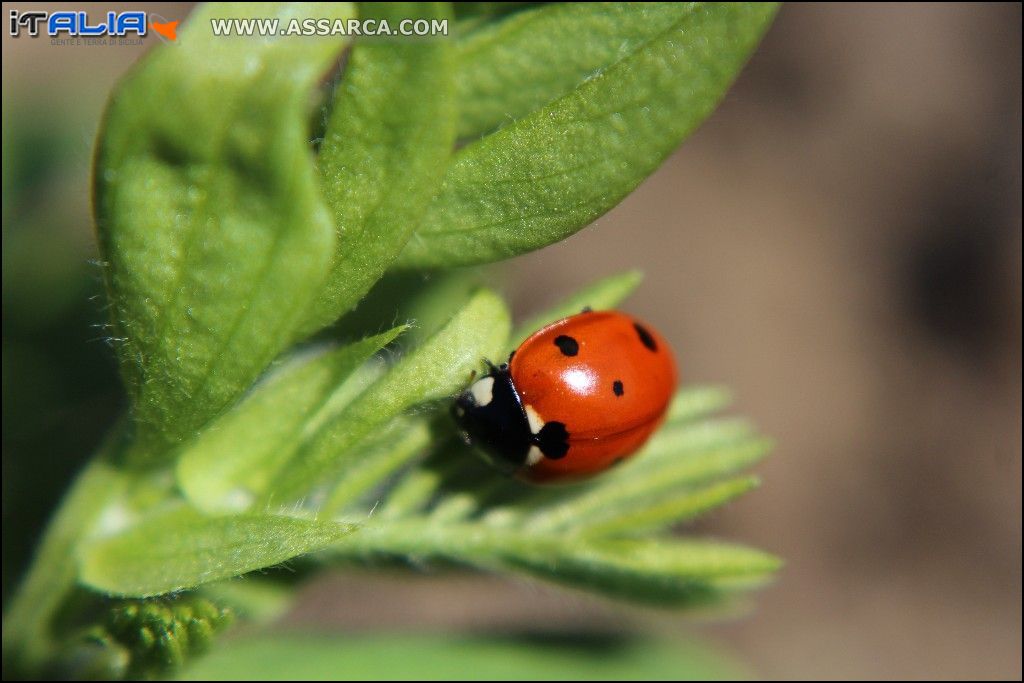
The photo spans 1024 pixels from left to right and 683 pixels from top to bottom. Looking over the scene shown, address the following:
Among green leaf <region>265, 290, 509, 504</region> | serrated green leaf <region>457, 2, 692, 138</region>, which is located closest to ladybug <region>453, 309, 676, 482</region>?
green leaf <region>265, 290, 509, 504</region>

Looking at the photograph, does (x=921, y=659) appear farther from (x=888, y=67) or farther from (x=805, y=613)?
(x=888, y=67)

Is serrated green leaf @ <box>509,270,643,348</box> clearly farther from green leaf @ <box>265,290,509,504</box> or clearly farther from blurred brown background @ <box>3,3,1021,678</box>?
blurred brown background @ <box>3,3,1021,678</box>

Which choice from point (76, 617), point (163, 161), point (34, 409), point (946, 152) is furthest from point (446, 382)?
point (946, 152)

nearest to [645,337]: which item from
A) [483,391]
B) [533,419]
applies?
[533,419]

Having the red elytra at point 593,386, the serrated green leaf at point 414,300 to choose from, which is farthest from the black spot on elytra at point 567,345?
the serrated green leaf at point 414,300

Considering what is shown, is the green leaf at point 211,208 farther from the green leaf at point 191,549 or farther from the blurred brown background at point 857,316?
the blurred brown background at point 857,316

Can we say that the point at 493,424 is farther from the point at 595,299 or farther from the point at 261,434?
the point at 261,434
